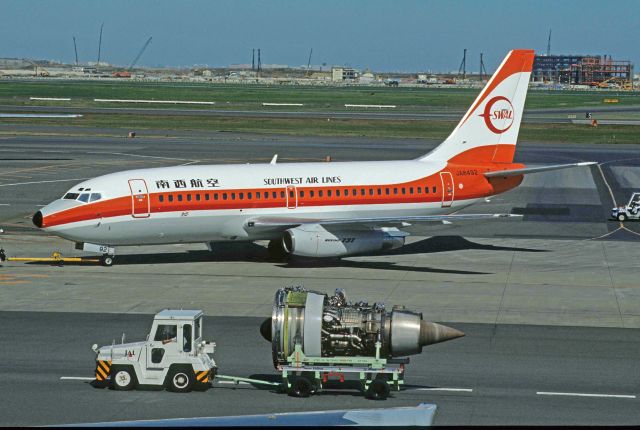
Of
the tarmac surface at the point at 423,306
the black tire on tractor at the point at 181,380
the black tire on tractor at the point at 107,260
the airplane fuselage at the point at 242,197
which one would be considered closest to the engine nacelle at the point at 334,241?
the tarmac surface at the point at 423,306

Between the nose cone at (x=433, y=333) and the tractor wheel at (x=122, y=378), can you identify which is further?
the tractor wheel at (x=122, y=378)

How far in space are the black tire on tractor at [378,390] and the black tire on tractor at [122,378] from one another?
246 inches

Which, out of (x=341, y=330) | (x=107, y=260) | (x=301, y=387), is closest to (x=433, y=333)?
(x=341, y=330)

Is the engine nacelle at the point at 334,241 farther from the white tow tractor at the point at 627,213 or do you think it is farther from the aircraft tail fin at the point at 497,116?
the white tow tractor at the point at 627,213

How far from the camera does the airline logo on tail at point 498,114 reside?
51406 millimetres

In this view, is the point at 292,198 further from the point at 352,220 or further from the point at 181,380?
the point at 181,380

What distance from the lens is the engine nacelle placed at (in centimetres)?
4447

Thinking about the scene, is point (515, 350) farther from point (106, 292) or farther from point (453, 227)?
point (453, 227)

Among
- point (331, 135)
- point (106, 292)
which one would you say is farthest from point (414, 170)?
point (331, 135)

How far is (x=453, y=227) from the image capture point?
2338 inches

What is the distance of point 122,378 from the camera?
1062 inches

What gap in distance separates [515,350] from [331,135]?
9124cm

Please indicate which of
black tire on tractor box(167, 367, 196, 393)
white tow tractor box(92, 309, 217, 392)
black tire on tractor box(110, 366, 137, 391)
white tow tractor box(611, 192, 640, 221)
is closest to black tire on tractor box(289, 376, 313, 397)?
white tow tractor box(92, 309, 217, 392)

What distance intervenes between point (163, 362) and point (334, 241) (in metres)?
18.7
